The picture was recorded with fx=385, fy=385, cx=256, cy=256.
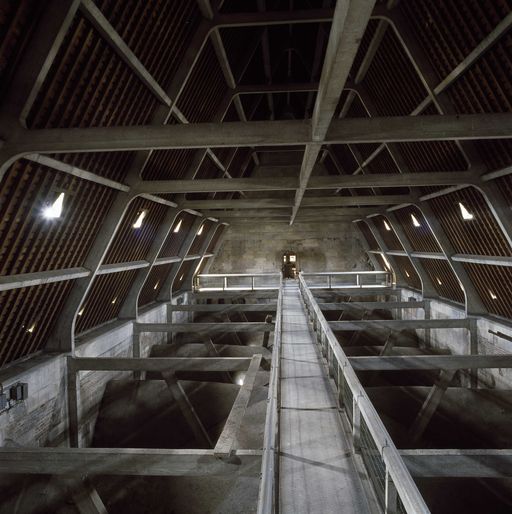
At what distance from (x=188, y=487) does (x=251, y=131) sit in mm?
6103

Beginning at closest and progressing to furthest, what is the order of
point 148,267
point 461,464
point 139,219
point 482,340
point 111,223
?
point 461,464 → point 111,223 → point 139,219 → point 482,340 → point 148,267

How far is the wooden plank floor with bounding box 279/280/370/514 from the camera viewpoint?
3305 mm

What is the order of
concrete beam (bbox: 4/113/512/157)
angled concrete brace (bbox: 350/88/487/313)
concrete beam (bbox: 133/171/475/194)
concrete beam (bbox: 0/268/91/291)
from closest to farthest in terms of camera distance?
1. concrete beam (bbox: 4/113/512/157)
2. concrete beam (bbox: 0/268/91/291)
3. concrete beam (bbox: 133/171/475/194)
4. angled concrete brace (bbox: 350/88/487/313)

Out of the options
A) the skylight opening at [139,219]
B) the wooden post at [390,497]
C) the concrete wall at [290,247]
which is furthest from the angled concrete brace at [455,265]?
the concrete wall at [290,247]

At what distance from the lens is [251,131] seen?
4.89m

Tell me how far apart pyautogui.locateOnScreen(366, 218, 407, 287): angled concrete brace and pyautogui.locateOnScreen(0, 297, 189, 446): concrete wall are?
468 inches

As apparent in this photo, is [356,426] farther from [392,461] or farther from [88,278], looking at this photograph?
[88,278]

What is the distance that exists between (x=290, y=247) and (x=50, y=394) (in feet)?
56.3

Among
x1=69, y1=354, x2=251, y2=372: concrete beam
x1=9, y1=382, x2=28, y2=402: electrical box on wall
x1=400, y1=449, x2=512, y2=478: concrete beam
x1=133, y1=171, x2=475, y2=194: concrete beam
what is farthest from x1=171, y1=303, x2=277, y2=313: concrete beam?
x1=400, y1=449, x2=512, y2=478: concrete beam

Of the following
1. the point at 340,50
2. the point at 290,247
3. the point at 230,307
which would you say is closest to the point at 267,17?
the point at 340,50

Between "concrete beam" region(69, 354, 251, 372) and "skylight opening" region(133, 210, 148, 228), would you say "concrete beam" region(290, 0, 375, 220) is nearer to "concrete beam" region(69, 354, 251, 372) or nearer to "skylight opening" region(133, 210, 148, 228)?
"concrete beam" region(69, 354, 251, 372)

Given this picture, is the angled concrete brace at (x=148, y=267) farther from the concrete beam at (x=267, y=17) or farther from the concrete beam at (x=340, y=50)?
the concrete beam at (x=340, y=50)

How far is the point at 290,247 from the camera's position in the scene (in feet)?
76.9

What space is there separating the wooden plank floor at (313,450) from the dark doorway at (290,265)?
16.7m
